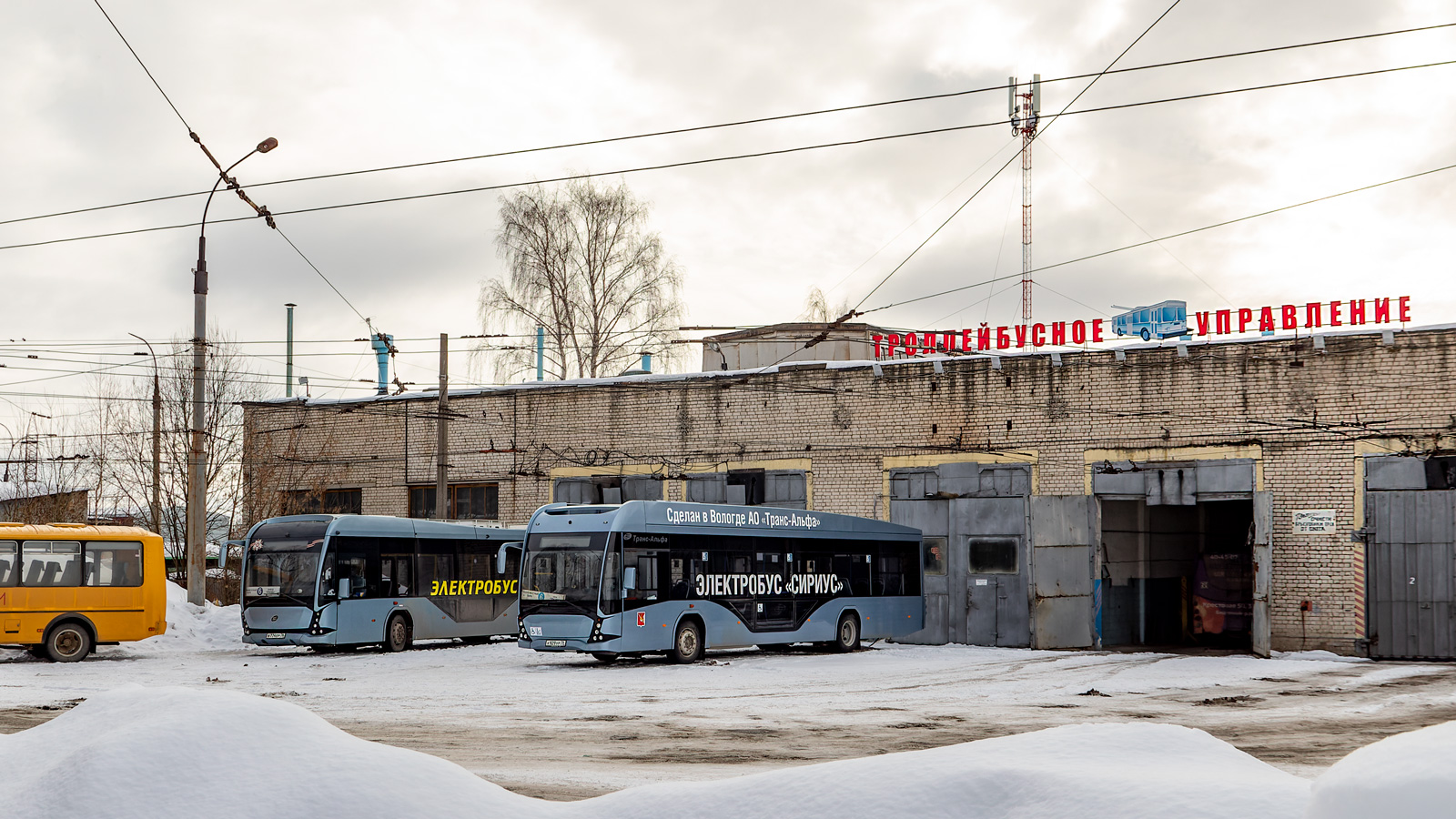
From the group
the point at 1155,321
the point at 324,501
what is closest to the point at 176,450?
the point at 324,501

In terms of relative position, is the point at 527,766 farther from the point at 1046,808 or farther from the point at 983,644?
the point at 983,644

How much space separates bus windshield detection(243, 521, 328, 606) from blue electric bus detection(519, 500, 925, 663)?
442 centimetres

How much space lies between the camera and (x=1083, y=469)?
26.0 m

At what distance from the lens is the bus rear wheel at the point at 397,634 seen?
23.6 m

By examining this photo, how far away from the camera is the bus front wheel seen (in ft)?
68.7

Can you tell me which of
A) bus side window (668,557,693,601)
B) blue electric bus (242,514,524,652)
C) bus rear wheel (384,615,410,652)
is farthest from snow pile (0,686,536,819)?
bus rear wheel (384,615,410,652)

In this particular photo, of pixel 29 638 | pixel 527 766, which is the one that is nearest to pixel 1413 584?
pixel 527 766

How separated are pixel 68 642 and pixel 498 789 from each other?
768 inches

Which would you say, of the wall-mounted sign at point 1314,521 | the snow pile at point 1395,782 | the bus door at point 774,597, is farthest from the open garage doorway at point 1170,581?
the snow pile at point 1395,782

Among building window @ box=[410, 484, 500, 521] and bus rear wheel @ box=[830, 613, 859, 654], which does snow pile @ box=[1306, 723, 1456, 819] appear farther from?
building window @ box=[410, 484, 500, 521]

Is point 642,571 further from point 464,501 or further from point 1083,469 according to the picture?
point 464,501

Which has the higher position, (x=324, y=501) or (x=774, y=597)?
(x=324, y=501)

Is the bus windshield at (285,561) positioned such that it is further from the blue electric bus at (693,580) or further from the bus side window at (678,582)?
the bus side window at (678,582)

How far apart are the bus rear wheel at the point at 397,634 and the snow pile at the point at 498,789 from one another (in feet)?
65.2
